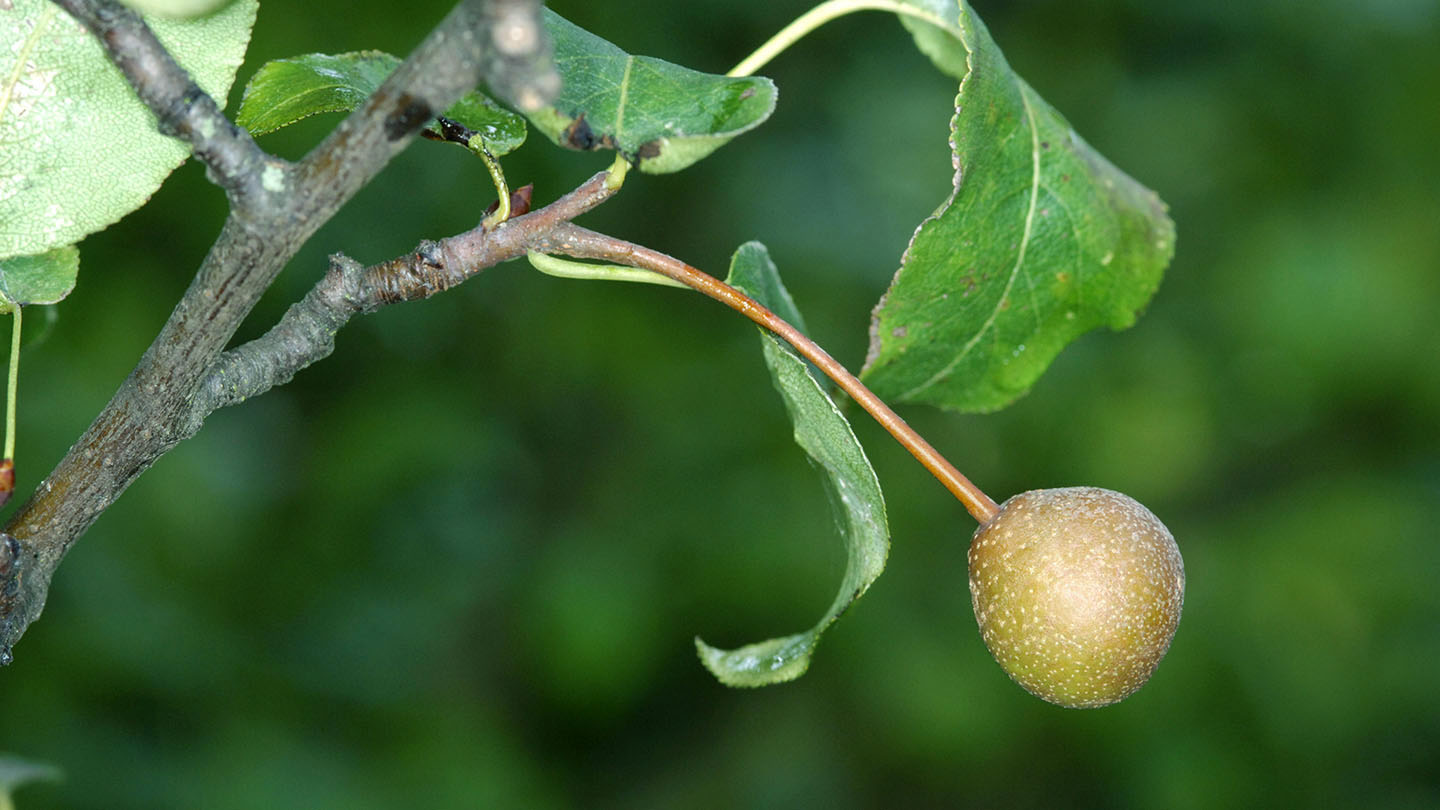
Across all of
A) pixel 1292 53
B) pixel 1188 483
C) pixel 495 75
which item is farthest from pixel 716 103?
pixel 1292 53

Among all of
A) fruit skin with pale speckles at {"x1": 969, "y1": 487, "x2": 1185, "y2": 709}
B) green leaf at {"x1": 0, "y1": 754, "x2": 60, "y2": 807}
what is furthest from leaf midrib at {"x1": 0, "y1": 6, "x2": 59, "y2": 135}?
fruit skin with pale speckles at {"x1": 969, "y1": 487, "x2": 1185, "y2": 709}

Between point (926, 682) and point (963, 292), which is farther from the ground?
point (963, 292)

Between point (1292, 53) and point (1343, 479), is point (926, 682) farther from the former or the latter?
point (1292, 53)

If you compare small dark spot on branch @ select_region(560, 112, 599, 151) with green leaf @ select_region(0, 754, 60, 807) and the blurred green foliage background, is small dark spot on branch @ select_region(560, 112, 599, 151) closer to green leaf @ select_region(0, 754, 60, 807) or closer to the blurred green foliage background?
green leaf @ select_region(0, 754, 60, 807)

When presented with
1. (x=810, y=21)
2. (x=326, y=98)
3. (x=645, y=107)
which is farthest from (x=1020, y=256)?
(x=326, y=98)

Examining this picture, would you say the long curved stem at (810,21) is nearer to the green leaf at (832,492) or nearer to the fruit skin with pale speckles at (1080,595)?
the green leaf at (832,492)

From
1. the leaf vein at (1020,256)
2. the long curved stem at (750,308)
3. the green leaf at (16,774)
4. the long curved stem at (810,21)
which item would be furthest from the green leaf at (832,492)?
the green leaf at (16,774)

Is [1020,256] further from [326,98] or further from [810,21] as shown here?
[326,98]
